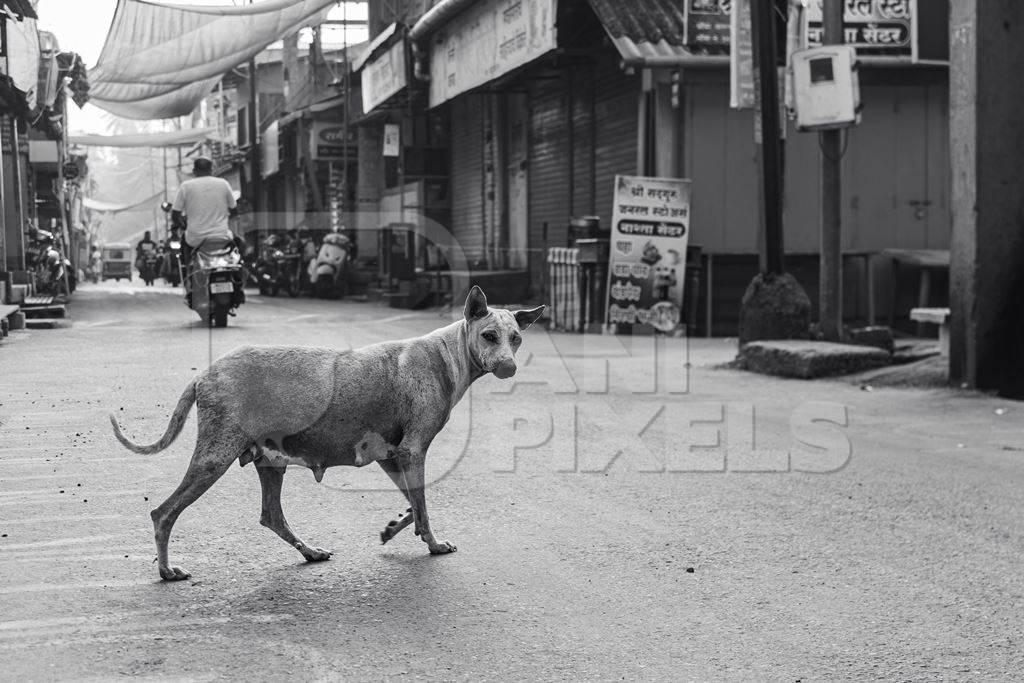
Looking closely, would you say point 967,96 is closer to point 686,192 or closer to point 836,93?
point 836,93

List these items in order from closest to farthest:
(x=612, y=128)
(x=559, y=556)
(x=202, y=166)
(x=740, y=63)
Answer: (x=559, y=556)
(x=740, y=63)
(x=202, y=166)
(x=612, y=128)

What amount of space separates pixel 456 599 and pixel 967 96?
723cm

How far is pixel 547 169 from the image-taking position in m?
21.5

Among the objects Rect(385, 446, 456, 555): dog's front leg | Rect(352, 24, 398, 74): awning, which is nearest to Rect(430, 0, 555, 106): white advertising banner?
Rect(352, 24, 398, 74): awning

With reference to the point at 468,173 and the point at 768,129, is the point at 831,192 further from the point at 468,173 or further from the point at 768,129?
the point at 468,173

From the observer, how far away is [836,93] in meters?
11.4

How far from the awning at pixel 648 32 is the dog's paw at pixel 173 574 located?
12.3 m

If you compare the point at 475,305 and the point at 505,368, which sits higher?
the point at 475,305

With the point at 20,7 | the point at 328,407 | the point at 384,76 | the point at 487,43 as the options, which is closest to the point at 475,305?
the point at 328,407

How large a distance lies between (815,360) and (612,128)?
8345 millimetres

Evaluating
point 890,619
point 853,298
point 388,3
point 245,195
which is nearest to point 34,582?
point 890,619

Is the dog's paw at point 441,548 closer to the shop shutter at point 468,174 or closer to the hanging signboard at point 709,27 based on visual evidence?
the hanging signboard at point 709,27

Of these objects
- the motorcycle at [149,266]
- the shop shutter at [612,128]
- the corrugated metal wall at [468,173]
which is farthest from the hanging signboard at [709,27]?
the motorcycle at [149,266]

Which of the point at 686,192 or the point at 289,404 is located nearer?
the point at 289,404
